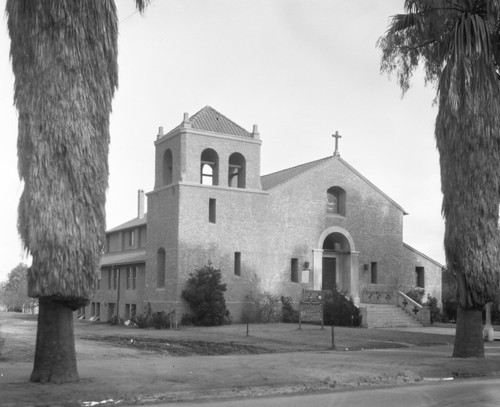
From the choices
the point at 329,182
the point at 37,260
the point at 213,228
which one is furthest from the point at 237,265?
the point at 37,260

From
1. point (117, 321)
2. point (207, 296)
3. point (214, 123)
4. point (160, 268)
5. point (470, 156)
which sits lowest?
point (117, 321)

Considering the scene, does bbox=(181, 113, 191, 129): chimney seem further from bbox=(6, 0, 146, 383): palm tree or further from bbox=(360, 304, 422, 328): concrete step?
bbox=(6, 0, 146, 383): palm tree

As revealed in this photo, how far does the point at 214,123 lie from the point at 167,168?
380cm

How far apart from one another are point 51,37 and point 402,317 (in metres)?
30.9

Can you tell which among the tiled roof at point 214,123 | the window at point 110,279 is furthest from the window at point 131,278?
the tiled roof at point 214,123

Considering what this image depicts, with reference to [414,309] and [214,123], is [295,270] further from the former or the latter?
[214,123]

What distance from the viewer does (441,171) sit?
62.7 feet

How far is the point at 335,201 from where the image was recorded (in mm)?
44656

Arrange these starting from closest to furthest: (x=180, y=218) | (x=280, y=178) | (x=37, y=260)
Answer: (x=37, y=260)
(x=180, y=218)
(x=280, y=178)

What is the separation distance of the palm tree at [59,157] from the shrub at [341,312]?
86.1ft

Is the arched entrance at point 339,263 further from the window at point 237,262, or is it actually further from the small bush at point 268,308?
the window at point 237,262

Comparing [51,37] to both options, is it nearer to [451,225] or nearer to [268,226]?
[451,225]

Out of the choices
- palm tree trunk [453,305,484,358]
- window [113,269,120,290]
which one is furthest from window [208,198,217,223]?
palm tree trunk [453,305,484,358]

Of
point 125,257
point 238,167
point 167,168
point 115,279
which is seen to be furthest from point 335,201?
point 115,279
